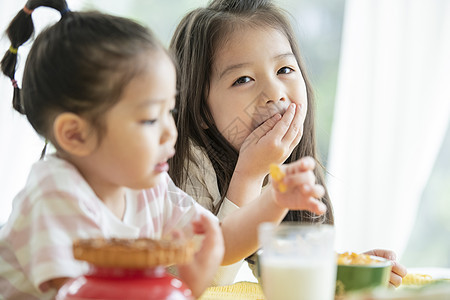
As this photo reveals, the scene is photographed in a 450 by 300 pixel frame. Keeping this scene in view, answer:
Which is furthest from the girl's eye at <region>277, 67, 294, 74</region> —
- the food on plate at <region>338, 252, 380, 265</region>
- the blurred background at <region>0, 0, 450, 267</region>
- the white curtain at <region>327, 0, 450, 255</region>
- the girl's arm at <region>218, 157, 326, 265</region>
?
the white curtain at <region>327, 0, 450, 255</region>

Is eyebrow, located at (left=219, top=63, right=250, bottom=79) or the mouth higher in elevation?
eyebrow, located at (left=219, top=63, right=250, bottom=79)

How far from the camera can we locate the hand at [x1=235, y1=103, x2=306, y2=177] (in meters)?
1.60

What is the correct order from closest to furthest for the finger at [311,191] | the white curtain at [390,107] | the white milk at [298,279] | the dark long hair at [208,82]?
the white milk at [298,279] < the finger at [311,191] < the dark long hair at [208,82] < the white curtain at [390,107]

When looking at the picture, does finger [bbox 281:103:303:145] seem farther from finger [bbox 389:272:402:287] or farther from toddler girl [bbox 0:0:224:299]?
toddler girl [bbox 0:0:224:299]

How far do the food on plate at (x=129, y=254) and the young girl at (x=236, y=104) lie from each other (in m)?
0.76

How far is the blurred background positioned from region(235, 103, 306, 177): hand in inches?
65.3

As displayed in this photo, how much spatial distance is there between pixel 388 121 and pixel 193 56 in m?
1.86

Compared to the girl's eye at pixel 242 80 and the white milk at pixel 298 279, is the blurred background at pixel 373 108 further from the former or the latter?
the white milk at pixel 298 279

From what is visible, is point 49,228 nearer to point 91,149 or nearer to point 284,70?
point 91,149

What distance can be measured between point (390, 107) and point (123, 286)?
275cm

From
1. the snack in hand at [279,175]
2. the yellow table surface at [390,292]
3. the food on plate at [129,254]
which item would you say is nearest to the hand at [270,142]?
the yellow table surface at [390,292]

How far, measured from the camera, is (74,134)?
1038mm

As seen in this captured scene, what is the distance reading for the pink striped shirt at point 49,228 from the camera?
3.03 ft

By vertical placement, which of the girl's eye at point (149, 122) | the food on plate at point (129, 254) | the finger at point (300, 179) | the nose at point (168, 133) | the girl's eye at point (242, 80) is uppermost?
the girl's eye at point (149, 122)
